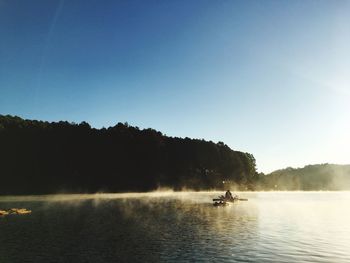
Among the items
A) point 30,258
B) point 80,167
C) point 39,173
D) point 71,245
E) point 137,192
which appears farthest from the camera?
point 137,192

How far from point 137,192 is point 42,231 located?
446ft

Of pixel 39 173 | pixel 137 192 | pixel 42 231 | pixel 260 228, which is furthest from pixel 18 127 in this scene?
pixel 260 228

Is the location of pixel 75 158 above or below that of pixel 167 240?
above

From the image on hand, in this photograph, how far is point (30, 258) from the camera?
3303cm

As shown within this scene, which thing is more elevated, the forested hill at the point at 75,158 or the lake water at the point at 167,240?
the forested hill at the point at 75,158

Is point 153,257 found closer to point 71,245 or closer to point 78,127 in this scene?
point 71,245

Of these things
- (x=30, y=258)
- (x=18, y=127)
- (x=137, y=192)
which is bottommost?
(x=30, y=258)

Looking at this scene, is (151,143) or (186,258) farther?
(151,143)

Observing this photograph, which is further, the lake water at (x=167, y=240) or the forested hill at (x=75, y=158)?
the forested hill at (x=75, y=158)

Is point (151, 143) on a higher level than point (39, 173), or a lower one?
higher

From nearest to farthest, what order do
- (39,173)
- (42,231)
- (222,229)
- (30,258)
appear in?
1. (30,258)
2. (42,231)
3. (222,229)
4. (39,173)

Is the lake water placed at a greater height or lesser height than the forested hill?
lesser

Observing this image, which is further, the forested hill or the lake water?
the forested hill

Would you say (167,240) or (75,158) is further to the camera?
(75,158)
